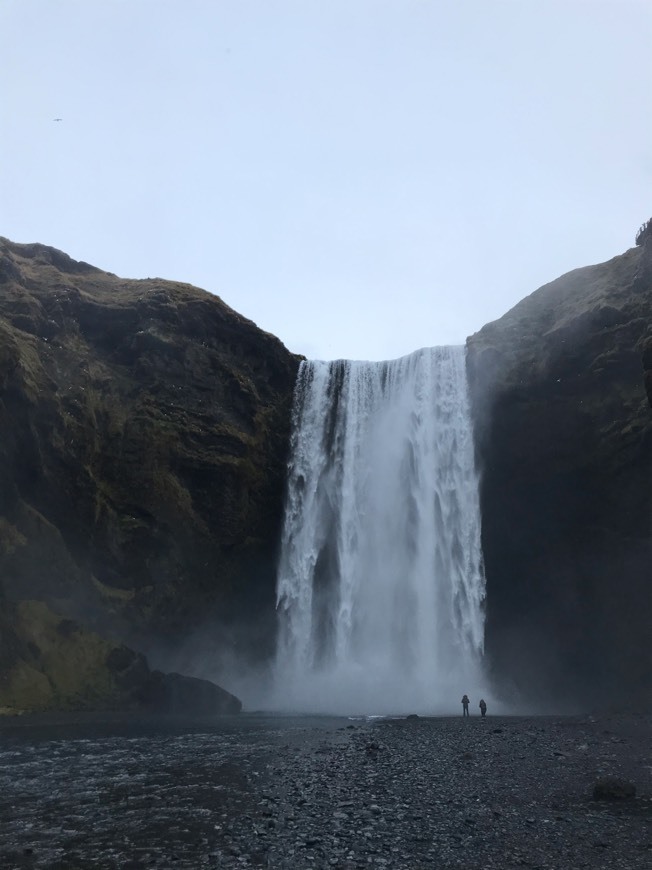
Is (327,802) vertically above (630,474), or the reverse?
(630,474)

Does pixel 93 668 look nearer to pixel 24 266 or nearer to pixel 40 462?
pixel 40 462

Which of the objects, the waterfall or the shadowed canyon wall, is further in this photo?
the waterfall

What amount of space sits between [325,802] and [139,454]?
31946 mm

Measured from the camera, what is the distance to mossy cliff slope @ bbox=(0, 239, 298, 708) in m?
36.9

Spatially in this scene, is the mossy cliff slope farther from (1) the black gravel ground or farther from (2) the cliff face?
(1) the black gravel ground

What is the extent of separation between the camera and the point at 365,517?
158 feet

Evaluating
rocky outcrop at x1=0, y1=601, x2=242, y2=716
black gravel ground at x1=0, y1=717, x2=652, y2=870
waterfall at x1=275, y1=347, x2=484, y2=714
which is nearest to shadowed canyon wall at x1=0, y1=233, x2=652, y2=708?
rocky outcrop at x1=0, y1=601, x2=242, y2=716

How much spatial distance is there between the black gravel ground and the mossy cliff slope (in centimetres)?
1640

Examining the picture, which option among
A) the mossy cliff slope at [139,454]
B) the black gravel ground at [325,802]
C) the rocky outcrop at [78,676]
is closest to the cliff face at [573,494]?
the mossy cliff slope at [139,454]

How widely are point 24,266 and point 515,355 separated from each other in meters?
34.0

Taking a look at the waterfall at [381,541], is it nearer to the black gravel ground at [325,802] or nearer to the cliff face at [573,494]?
the cliff face at [573,494]

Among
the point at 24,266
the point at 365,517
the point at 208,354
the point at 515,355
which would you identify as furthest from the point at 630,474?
the point at 24,266

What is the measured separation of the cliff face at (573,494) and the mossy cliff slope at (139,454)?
1494 centimetres

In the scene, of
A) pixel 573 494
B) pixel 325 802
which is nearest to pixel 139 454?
pixel 573 494
